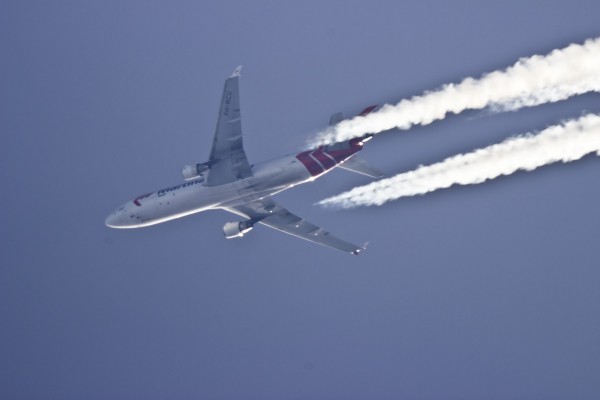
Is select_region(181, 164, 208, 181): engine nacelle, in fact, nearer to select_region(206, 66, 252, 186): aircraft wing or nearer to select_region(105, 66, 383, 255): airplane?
select_region(105, 66, 383, 255): airplane

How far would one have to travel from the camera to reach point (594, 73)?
35.4 m

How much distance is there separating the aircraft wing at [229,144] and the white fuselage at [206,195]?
1.27ft

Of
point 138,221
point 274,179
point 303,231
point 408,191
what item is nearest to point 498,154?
point 408,191

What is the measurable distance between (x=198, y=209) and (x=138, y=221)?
3576 millimetres

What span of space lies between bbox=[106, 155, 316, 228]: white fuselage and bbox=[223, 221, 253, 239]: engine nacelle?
6.41ft

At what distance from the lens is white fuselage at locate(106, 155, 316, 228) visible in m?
44.3

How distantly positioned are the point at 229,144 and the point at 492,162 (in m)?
11.6

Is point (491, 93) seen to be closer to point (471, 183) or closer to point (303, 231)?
point (471, 183)

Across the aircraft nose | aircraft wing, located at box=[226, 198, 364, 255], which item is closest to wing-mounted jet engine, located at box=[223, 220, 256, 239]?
aircraft wing, located at box=[226, 198, 364, 255]

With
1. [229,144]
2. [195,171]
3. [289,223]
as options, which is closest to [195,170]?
[195,171]

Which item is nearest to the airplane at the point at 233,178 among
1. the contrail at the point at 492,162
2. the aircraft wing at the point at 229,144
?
the aircraft wing at the point at 229,144

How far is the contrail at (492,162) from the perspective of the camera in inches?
1474

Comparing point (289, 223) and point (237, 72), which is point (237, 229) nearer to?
point (289, 223)

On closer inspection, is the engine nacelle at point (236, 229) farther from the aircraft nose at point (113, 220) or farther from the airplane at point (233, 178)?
the aircraft nose at point (113, 220)
